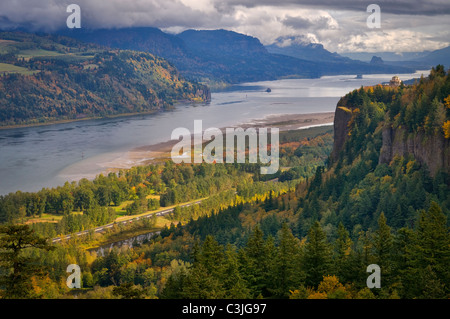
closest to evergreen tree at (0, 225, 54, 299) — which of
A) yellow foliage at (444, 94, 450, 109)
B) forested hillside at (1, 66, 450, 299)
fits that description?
forested hillside at (1, 66, 450, 299)

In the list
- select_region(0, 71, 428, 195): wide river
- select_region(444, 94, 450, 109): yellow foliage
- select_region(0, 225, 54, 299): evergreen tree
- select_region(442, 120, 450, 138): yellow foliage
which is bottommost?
select_region(0, 71, 428, 195): wide river

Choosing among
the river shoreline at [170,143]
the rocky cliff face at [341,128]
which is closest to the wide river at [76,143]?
the river shoreline at [170,143]

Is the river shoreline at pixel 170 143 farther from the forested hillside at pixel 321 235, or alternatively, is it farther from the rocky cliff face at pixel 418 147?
the rocky cliff face at pixel 418 147

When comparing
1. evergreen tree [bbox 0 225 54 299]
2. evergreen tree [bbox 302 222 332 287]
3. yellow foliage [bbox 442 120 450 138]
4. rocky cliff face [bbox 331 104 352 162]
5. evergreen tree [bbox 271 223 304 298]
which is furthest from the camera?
rocky cliff face [bbox 331 104 352 162]

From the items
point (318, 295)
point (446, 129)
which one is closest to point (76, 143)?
point (446, 129)

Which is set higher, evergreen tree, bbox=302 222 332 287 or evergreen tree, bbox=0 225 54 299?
evergreen tree, bbox=0 225 54 299

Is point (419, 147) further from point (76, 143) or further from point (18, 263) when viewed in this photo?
point (76, 143)

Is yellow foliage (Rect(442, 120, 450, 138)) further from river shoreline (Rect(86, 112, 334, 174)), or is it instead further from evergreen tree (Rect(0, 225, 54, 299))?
river shoreline (Rect(86, 112, 334, 174))
